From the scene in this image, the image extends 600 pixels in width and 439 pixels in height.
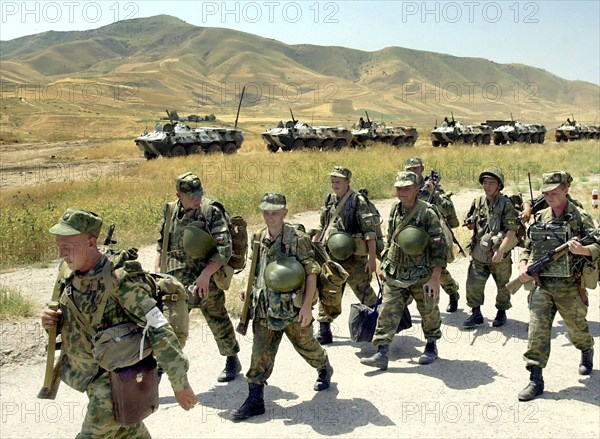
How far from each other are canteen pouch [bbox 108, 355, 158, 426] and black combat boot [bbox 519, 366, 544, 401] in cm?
335

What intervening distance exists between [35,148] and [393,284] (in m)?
36.6

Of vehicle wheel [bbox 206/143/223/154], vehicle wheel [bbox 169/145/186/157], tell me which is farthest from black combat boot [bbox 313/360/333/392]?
vehicle wheel [bbox 206/143/223/154]

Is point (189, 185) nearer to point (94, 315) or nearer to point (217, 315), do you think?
point (217, 315)

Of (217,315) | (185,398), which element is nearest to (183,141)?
(217,315)

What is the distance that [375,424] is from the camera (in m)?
4.98

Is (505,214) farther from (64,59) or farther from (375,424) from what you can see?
(64,59)

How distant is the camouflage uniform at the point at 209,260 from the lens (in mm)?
5410

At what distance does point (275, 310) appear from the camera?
4.88 m

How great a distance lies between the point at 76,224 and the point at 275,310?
2047mm

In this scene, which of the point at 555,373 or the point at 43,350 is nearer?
the point at 555,373

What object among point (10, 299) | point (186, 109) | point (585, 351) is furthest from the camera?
point (186, 109)

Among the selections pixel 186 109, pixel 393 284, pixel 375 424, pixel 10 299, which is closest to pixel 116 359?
pixel 375 424

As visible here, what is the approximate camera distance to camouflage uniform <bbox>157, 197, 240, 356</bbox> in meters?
5.41

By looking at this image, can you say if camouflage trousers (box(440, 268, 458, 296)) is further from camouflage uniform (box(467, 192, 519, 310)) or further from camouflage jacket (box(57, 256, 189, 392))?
camouflage jacket (box(57, 256, 189, 392))
